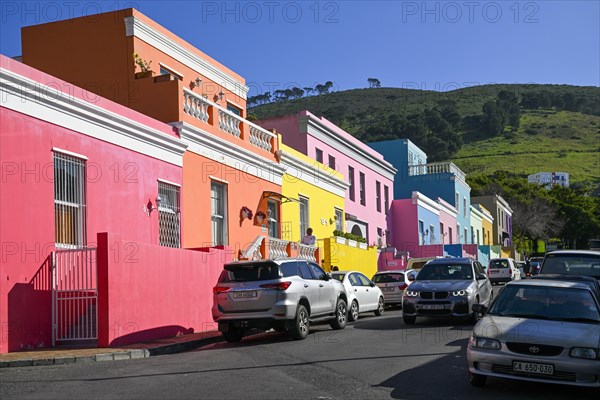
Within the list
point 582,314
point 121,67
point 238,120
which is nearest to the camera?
point 582,314

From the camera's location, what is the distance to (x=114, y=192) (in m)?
17.1

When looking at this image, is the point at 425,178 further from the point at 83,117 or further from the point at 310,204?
the point at 83,117

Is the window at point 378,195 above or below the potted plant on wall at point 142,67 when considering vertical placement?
below

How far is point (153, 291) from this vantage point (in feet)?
54.2

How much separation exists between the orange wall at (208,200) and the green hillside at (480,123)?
66.4 meters

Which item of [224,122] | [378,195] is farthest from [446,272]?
[378,195]

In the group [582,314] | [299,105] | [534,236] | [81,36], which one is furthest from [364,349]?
[299,105]

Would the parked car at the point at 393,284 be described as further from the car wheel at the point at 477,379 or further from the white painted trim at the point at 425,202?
the white painted trim at the point at 425,202

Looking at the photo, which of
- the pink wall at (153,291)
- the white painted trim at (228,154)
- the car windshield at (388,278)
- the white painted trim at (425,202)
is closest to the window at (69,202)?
the pink wall at (153,291)

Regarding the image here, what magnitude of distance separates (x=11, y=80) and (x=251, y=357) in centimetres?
686

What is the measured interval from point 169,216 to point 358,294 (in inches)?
219

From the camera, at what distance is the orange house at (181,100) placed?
20266 mm

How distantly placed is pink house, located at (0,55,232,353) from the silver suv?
1924 millimetres

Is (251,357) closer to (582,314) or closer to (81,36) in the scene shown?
(582,314)
